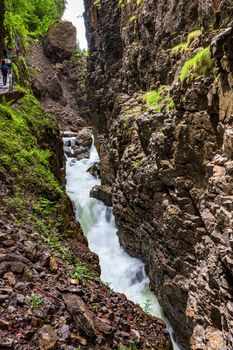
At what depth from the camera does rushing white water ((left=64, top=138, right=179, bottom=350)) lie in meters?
17.0

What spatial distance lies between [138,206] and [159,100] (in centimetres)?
598

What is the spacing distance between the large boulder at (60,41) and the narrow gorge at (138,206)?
21.2 m

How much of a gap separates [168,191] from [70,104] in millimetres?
33945

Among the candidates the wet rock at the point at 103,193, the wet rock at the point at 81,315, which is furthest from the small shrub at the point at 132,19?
the wet rock at the point at 81,315

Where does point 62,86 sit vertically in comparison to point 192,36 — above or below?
above

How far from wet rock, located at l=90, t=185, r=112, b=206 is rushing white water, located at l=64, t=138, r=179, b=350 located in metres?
0.41

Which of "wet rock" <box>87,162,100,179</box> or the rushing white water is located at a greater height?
"wet rock" <box>87,162,100,179</box>

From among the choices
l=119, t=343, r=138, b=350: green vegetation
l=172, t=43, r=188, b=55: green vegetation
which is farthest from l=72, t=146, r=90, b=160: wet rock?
l=119, t=343, r=138, b=350: green vegetation

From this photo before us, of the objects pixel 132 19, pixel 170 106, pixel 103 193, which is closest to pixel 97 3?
pixel 132 19

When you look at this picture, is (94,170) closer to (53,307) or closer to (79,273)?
(79,273)

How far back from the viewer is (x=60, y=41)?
157ft

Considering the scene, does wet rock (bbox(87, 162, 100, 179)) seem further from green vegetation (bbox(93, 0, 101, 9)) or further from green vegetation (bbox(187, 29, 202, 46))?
green vegetation (bbox(187, 29, 202, 46))

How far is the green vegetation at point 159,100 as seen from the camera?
50.1 feet

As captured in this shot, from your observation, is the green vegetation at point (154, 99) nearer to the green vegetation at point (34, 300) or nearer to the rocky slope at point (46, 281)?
the rocky slope at point (46, 281)
